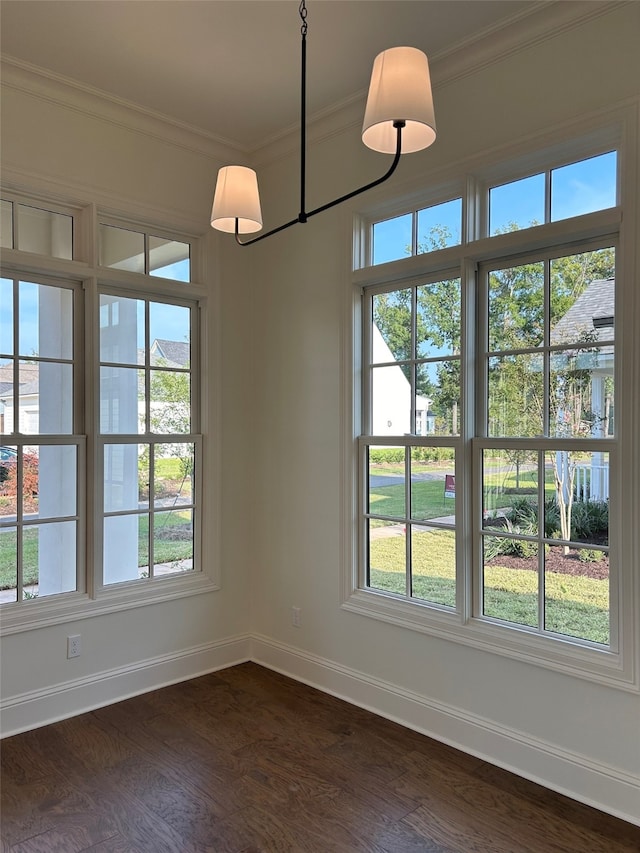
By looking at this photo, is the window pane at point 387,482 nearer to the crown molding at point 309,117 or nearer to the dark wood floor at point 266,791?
the dark wood floor at point 266,791

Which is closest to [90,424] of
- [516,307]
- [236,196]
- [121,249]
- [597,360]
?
[121,249]

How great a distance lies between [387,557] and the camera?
3266 millimetres

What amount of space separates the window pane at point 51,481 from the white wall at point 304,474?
62cm

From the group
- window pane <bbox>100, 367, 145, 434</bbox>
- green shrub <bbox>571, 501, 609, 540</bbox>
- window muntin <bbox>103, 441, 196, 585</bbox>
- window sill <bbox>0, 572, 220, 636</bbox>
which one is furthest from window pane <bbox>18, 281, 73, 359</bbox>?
green shrub <bbox>571, 501, 609, 540</bbox>

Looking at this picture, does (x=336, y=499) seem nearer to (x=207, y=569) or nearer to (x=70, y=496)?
(x=207, y=569)

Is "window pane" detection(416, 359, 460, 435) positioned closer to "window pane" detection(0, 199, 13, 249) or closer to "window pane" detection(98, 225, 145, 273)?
"window pane" detection(98, 225, 145, 273)

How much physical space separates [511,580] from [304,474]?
54.1 inches

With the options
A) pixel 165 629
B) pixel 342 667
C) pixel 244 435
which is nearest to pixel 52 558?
pixel 165 629

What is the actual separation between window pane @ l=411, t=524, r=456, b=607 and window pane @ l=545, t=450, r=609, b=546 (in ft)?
1.71

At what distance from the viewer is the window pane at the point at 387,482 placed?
321 cm

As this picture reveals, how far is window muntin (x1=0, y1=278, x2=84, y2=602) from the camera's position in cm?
306

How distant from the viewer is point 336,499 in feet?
11.4

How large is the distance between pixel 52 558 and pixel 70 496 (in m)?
0.33

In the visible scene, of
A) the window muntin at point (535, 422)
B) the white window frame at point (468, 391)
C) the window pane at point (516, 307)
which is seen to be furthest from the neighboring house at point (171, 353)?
the window pane at point (516, 307)
